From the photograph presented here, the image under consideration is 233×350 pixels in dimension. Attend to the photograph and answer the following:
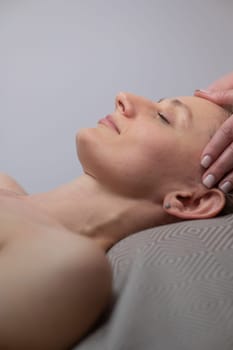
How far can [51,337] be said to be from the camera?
778mm

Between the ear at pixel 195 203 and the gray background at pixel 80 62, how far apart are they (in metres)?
0.68

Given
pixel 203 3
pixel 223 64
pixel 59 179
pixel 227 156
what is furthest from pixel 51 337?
pixel 203 3

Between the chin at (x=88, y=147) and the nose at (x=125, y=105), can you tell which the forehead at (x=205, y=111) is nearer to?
the nose at (x=125, y=105)

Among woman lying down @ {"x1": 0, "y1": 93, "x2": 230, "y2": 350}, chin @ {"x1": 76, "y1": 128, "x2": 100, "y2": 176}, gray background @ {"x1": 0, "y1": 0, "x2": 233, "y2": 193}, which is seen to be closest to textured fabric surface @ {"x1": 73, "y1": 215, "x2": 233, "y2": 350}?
woman lying down @ {"x1": 0, "y1": 93, "x2": 230, "y2": 350}

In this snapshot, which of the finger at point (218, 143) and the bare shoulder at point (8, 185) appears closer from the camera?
the finger at point (218, 143)

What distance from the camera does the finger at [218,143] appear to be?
108cm

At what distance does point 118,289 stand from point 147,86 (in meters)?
1.04

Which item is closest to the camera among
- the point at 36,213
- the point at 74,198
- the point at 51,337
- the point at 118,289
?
the point at 51,337

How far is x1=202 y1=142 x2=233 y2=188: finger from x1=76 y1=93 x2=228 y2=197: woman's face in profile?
3 centimetres

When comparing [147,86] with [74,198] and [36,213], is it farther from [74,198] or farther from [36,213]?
[36,213]

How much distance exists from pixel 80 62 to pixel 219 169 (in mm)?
893

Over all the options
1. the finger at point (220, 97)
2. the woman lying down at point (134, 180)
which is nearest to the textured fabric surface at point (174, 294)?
the woman lying down at point (134, 180)

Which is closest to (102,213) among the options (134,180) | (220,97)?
(134,180)

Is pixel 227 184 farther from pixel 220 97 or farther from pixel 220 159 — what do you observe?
pixel 220 97
